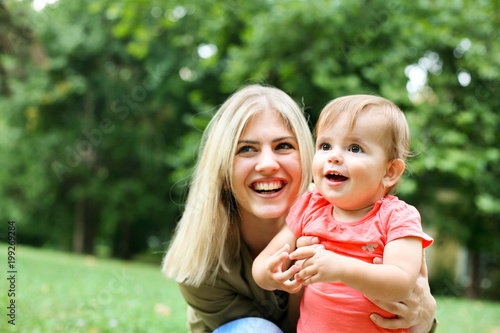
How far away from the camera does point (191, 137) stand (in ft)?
35.9

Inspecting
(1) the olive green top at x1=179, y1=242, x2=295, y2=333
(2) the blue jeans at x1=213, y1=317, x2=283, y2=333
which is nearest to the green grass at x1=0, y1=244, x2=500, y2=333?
(1) the olive green top at x1=179, y1=242, x2=295, y2=333

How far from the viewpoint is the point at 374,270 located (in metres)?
1.53

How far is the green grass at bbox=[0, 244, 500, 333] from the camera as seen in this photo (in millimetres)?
4211

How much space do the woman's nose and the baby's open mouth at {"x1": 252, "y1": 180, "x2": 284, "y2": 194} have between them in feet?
0.24

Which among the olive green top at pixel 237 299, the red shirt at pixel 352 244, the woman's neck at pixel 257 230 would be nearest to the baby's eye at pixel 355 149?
the red shirt at pixel 352 244

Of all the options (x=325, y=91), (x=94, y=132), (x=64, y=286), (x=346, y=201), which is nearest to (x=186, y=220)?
(x=346, y=201)

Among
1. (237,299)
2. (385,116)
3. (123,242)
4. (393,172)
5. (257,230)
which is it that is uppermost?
(385,116)

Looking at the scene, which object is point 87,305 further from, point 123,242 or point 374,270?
point 123,242

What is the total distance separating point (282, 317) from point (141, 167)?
15171 mm

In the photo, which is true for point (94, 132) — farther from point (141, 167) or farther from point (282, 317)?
point (282, 317)

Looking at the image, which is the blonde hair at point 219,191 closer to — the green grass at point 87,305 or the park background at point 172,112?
the park background at point 172,112

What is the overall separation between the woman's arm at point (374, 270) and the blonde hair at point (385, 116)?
354 mm

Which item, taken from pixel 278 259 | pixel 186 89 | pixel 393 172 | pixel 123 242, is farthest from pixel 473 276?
pixel 278 259

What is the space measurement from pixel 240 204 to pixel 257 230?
0.64 feet
